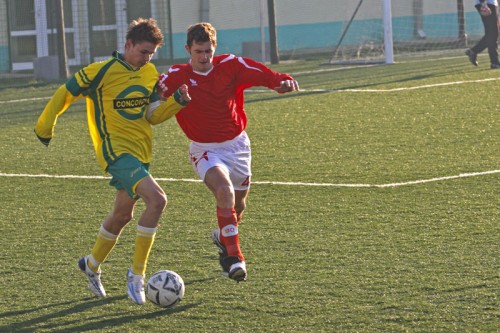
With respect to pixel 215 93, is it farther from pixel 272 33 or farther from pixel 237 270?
pixel 272 33

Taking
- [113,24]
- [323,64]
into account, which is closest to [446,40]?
[323,64]

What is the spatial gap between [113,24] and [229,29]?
118 inches

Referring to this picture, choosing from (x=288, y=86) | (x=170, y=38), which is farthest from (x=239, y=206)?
(x=170, y=38)

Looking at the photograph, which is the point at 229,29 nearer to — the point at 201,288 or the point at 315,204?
the point at 315,204

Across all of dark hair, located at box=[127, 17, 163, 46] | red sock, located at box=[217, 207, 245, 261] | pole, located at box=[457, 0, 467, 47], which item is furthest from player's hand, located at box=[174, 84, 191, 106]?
pole, located at box=[457, 0, 467, 47]

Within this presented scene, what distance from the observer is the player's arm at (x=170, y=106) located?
6047 millimetres

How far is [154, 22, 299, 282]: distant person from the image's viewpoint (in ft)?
21.2

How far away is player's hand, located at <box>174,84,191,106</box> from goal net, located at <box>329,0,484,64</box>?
50.1 ft

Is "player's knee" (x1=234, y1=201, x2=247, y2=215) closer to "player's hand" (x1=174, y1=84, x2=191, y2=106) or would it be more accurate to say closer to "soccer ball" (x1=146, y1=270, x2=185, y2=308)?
"player's hand" (x1=174, y1=84, x2=191, y2=106)

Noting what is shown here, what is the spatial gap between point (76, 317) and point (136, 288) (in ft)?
1.31

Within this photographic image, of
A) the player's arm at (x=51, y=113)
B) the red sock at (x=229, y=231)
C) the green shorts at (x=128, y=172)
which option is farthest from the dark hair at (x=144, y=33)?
the red sock at (x=229, y=231)

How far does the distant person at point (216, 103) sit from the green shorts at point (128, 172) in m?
0.56

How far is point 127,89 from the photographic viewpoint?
612 centimetres

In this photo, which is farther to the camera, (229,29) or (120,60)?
(229,29)
